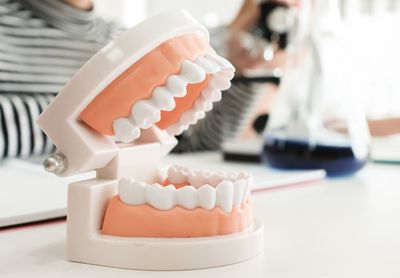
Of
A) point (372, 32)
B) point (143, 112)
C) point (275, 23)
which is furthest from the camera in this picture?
point (372, 32)

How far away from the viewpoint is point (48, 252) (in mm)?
336

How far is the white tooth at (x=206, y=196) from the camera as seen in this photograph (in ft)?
1.03

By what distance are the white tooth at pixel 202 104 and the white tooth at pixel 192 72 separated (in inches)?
2.7

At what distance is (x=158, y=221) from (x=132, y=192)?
0.07ft

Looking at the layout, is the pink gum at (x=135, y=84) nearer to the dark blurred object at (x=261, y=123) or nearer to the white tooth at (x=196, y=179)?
the white tooth at (x=196, y=179)

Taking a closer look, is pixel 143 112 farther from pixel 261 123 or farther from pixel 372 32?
pixel 372 32

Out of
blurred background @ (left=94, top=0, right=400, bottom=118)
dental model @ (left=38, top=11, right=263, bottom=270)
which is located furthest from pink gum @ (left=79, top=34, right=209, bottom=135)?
blurred background @ (left=94, top=0, right=400, bottom=118)

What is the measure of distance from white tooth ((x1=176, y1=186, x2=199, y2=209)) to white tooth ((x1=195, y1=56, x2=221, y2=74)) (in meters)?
0.06

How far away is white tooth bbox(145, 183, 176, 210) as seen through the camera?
31 centimetres

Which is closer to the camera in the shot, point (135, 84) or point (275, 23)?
point (135, 84)

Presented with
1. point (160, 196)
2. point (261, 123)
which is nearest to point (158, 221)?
point (160, 196)

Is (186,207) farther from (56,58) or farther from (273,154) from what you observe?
(56,58)

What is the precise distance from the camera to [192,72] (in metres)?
0.30

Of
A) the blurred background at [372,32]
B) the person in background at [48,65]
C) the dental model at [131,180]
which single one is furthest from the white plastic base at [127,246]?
the blurred background at [372,32]
